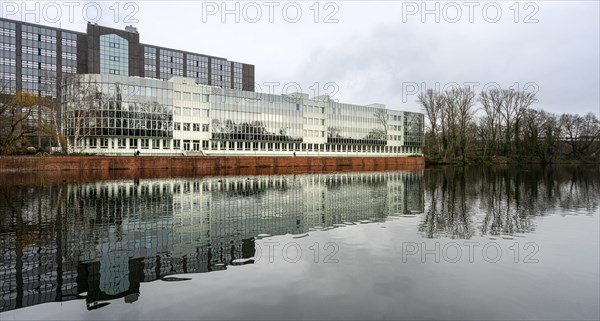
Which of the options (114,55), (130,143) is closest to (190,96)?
(130,143)

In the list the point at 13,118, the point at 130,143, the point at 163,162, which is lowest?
the point at 163,162

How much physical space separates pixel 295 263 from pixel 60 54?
134892 millimetres

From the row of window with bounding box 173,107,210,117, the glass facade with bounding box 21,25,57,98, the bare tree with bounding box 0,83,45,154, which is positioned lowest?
the bare tree with bounding box 0,83,45,154

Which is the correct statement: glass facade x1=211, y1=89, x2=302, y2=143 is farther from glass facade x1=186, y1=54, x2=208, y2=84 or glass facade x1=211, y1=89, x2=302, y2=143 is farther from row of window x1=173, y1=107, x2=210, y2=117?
glass facade x1=186, y1=54, x2=208, y2=84

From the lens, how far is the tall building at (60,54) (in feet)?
372

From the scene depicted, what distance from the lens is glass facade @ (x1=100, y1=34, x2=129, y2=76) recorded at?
115m

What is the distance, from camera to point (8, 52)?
112812mm

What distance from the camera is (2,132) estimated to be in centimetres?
6762

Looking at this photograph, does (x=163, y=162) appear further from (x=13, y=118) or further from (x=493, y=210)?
(x=493, y=210)

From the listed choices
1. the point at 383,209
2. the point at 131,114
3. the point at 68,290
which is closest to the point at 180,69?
the point at 131,114

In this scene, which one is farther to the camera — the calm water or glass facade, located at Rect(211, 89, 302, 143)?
glass facade, located at Rect(211, 89, 302, 143)

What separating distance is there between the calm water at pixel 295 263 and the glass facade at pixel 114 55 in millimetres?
105082

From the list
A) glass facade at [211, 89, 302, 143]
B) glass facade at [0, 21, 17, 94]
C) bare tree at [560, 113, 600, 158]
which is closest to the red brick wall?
glass facade at [211, 89, 302, 143]

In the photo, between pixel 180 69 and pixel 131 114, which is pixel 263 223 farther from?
pixel 180 69
